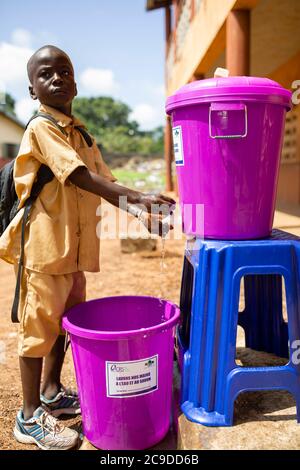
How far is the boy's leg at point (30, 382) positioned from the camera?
1.96m

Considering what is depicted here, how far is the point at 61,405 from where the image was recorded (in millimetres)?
2252

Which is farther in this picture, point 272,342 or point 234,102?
point 272,342

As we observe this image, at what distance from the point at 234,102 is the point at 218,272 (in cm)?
65

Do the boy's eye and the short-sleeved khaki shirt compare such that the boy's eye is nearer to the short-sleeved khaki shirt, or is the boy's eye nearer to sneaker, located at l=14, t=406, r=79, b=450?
the short-sleeved khaki shirt

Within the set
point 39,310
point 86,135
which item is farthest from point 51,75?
point 39,310

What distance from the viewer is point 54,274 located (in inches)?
74.7

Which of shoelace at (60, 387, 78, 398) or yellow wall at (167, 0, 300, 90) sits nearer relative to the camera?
shoelace at (60, 387, 78, 398)

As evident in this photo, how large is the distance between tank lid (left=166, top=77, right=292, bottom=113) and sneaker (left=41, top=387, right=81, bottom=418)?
1.59 metres

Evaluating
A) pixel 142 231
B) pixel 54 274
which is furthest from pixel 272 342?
pixel 142 231

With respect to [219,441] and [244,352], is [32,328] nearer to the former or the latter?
[219,441]

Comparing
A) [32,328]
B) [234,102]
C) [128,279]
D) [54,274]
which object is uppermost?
[234,102]

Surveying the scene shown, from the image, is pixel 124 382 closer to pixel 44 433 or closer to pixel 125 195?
pixel 44 433

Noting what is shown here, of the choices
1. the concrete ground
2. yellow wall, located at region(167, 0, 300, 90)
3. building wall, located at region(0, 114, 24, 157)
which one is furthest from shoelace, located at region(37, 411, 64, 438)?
building wall, located at region(0, 114, 24, 157)

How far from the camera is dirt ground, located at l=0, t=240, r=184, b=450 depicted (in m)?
2.37
